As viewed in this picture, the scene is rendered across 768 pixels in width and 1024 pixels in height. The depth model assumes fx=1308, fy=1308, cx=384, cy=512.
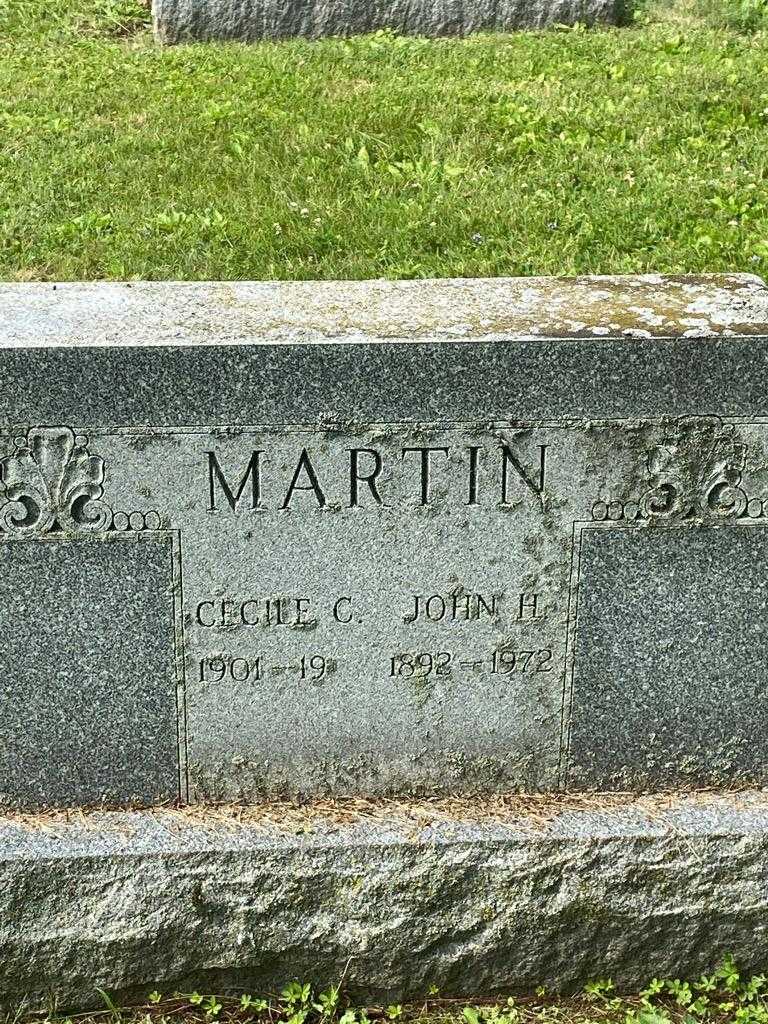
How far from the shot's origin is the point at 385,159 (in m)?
6.29

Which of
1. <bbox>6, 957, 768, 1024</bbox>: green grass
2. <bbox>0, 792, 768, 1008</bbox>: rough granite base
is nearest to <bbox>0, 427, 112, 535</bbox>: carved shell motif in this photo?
<bbox>0, 792, 768, 1008</bbox>: rough granite base

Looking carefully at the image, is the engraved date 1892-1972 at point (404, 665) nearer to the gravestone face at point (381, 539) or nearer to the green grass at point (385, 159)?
the gravestone face at point (381, 539)

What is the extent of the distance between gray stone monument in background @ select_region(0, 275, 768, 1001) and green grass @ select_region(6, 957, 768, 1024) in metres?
0.05

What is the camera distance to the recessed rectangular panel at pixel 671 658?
3.01m

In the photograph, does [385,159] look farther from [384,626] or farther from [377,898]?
[377,898]

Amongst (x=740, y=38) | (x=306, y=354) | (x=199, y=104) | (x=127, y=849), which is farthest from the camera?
(x=740, y=38)

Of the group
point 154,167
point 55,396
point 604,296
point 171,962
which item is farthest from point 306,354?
point 154,167

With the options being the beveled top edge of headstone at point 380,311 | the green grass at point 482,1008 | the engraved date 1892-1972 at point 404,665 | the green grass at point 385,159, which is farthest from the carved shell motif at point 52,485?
the green grass at point 385,159

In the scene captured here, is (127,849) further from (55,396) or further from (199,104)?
(199,104)

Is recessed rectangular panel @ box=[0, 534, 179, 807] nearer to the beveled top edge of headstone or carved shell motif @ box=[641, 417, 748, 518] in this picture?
the beveled top edge of headstone

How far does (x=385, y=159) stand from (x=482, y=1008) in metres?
4.30

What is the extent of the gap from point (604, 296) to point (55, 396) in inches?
50.0

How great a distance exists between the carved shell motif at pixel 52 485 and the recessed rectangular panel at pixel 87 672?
4 centimetres

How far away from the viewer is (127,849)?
2.96m
